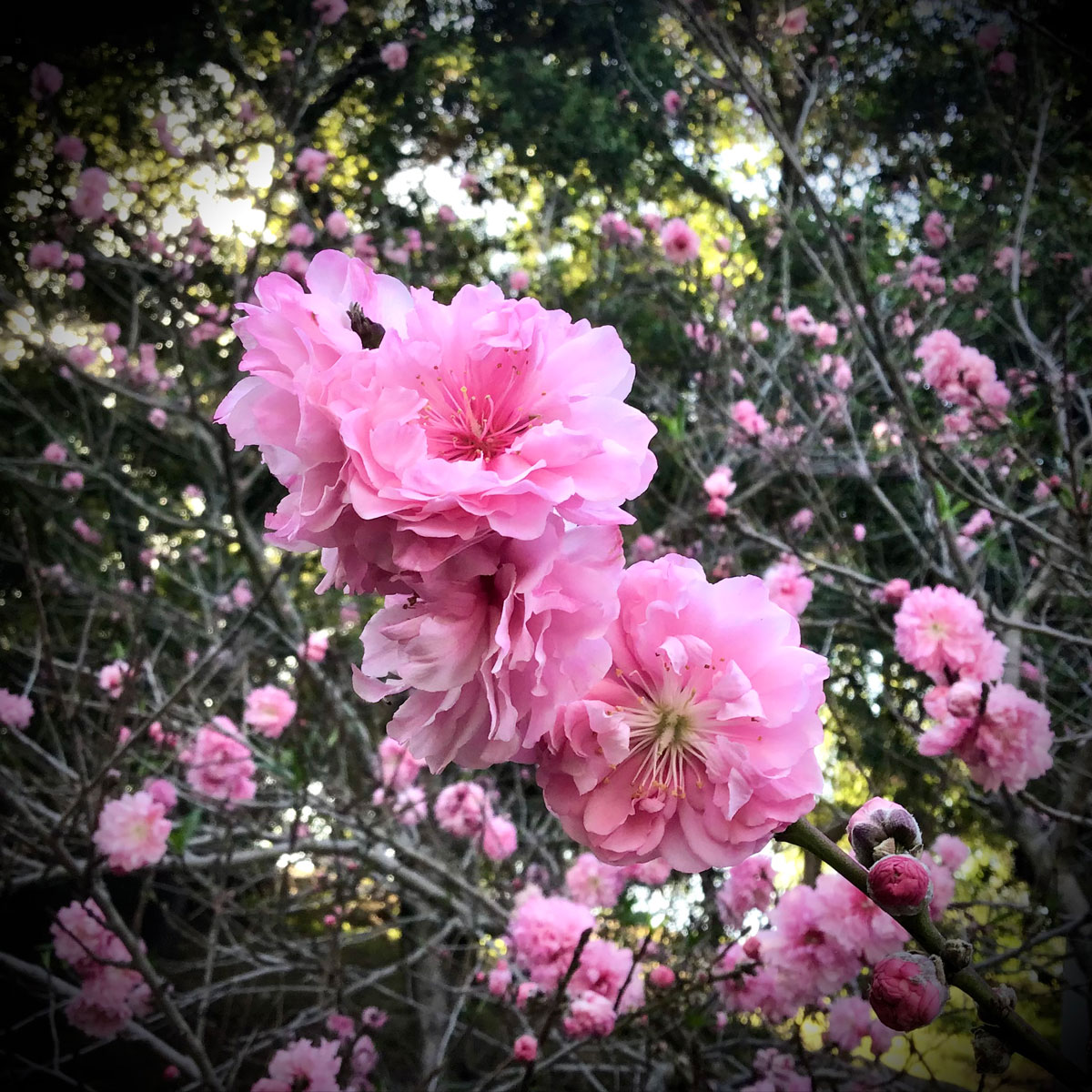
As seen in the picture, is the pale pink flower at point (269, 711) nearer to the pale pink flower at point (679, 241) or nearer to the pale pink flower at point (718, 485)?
the pale pink flower at point (718, 485)

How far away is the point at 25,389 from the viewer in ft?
17.4

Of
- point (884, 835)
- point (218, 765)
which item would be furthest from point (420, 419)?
point (218, 765)

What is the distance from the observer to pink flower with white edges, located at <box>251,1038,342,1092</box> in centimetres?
131

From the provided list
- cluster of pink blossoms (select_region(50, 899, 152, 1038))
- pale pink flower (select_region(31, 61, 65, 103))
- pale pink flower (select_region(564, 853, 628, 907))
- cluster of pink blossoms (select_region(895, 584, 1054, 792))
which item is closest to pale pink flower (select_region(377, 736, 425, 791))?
pale pink flower (select_region(564, 853, 628, 907))

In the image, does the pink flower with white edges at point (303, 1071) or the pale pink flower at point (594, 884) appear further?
the pale pink flower at point (594, 884)

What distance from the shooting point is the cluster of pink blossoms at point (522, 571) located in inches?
17.1

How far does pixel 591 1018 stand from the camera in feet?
4.34

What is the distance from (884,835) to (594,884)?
2.10 metres

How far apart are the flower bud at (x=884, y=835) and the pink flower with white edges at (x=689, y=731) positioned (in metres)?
0.05

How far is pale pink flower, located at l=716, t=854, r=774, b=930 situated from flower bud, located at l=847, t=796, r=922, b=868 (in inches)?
44.6

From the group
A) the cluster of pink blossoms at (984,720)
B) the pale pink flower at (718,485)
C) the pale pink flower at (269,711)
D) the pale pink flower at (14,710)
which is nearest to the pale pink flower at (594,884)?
the pale pink flower at (269,711)

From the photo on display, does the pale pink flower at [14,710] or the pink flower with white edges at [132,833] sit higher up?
the pink flower with white edges at [132,833]

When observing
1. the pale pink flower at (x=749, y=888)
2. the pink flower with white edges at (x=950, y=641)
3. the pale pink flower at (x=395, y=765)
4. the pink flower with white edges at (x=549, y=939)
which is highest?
the pink flower with white edges at (x=950, y=641)

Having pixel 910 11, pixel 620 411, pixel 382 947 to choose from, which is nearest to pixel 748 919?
pixel 620 411
